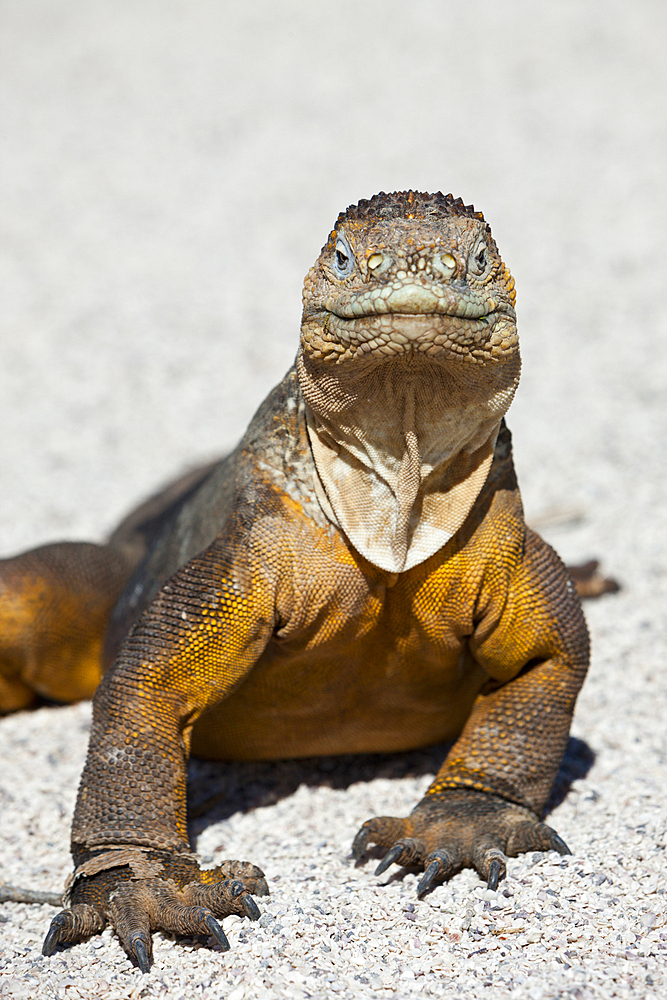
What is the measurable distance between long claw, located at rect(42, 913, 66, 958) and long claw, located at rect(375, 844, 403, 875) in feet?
3.61

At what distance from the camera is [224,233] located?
547 inches

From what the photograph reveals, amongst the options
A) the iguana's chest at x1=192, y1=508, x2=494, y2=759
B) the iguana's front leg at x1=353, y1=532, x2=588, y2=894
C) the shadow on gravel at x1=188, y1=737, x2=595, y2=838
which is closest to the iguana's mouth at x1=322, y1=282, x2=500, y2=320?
the iguana's chest at x1=192, y1=508, x2=494, y2=759

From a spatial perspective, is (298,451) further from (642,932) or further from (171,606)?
(642,932)

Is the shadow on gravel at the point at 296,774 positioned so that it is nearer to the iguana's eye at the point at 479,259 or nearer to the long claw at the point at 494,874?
the long claw at the point at 494,874

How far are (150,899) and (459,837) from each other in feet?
3.72

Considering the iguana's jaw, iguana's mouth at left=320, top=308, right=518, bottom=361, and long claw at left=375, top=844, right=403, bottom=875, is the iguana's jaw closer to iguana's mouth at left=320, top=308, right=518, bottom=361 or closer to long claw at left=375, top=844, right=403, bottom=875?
iguana's mouth at left=320, top=308, right=518, bottom=361

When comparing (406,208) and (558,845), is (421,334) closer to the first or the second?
(406,208)

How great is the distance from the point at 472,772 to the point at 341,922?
0.86m

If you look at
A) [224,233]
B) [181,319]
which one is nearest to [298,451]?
[181,319]

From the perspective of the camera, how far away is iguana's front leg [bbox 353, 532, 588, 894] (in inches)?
159

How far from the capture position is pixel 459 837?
13.2 feet

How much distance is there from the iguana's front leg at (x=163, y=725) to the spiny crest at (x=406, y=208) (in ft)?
4.17

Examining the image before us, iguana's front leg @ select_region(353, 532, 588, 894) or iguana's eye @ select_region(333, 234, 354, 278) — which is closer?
iguana's eye @ select_region(333, 234, 354, 278)

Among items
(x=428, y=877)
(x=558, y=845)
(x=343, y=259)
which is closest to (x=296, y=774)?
(x=428, y=877)
